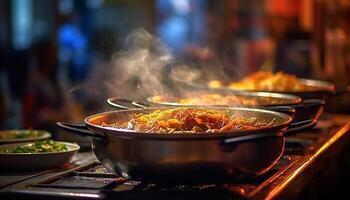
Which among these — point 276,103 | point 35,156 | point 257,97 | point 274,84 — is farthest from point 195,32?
point 35,156

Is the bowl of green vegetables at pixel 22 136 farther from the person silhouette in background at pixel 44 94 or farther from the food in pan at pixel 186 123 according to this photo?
the person silhouette in background at pixel 44 94

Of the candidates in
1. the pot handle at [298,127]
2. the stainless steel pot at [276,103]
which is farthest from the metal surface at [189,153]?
the stainless steel pot at [276,103]

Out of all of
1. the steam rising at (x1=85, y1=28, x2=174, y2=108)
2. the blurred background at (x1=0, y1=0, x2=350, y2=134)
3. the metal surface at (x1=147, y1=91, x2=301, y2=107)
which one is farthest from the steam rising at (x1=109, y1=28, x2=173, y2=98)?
the blurred background at (x1=0, y1=0, x2=350, y2=134)

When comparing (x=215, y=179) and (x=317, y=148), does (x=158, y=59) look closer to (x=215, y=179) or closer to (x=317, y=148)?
(x=317, y=148)

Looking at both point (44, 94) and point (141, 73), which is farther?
point (44, 94)

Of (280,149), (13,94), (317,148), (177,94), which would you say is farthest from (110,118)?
(13,94)

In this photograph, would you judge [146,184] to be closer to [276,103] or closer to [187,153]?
[187,153]
